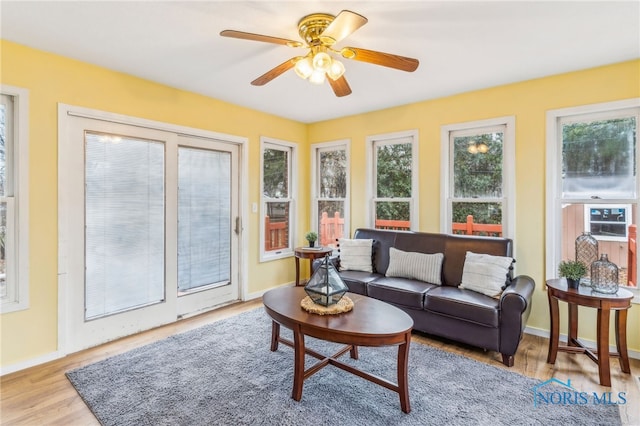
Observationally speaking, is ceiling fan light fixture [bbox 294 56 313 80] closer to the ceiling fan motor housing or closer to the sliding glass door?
the ceiling fan motor housing

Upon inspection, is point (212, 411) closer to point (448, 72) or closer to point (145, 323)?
point (145, 323)

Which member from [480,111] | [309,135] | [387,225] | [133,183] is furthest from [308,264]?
[480,111]

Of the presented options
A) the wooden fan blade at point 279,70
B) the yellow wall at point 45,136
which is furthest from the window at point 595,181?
the yellow wall at point 45,136

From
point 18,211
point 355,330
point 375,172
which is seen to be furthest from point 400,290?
point 18,211

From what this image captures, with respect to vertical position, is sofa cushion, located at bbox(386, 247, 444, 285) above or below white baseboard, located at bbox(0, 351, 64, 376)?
above

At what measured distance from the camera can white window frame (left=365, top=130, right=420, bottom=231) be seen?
405cm

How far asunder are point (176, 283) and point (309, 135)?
2902mm

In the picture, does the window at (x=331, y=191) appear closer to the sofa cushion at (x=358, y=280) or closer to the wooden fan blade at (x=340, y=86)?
the sofa cushion at (x=358, y=280)

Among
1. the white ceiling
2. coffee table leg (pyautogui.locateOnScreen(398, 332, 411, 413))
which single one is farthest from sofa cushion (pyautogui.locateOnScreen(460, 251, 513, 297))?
the white ceiling

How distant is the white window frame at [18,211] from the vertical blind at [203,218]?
1308 mm

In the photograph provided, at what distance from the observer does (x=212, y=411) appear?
204cm

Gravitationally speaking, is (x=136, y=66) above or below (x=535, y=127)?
above

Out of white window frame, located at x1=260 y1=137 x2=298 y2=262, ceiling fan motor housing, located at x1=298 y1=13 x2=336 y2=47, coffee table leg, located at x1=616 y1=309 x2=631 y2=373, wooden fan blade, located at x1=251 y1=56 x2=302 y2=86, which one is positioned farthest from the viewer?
white window frame, located at x1=260 y1=137 x2=298 y2=262

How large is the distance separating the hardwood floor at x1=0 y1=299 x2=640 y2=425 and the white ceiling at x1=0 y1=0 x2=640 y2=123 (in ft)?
8.29
